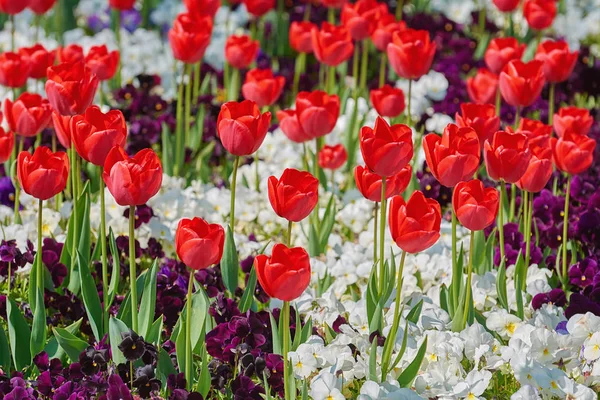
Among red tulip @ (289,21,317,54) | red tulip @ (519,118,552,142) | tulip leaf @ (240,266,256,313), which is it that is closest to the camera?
tulip leaf @ (240,266,256,313)

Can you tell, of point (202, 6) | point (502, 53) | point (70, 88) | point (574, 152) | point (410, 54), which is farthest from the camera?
point (202, 6)

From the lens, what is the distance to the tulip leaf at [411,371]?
7.98ft

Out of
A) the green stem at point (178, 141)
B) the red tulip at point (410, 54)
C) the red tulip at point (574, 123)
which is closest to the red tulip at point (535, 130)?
the red tulip at point (574, 123)

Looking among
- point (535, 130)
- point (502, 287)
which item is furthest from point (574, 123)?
point (502, 287)

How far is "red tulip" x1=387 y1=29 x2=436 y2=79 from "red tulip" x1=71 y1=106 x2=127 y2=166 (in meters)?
1.29

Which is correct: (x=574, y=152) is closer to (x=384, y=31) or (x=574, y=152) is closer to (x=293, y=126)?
(x=293, y=126)

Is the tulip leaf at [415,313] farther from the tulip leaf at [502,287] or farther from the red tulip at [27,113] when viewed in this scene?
the red tulip at [27,113]

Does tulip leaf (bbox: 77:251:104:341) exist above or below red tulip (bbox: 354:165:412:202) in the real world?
below

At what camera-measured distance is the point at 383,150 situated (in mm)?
2404

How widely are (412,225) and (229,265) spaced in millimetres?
779

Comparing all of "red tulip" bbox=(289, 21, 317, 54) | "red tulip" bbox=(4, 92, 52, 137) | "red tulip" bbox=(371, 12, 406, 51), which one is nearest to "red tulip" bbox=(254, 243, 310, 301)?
"red tulip" bbox=(4, 92, 52, 137)

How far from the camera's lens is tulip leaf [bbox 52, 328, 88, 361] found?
255cm

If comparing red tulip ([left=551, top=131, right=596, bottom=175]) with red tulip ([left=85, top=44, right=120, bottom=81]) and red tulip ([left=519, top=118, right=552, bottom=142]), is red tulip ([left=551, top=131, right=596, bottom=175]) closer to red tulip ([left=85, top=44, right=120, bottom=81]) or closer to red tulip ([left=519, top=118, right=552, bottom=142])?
red tulip ([left=519, top=118, right=552, bottom=142])

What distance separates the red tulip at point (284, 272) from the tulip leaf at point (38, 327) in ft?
2.45
